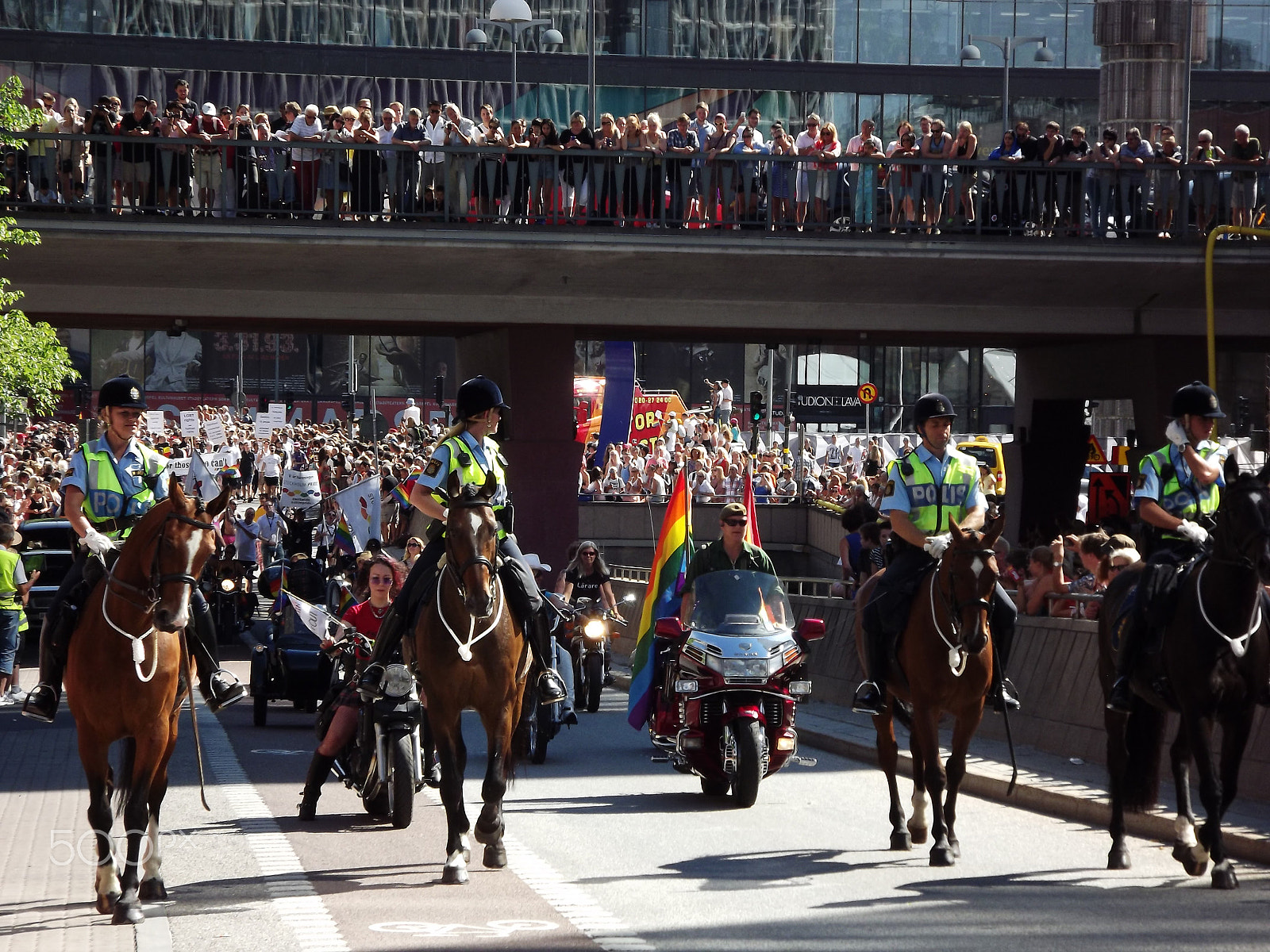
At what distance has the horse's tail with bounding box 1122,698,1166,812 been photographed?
423 inches

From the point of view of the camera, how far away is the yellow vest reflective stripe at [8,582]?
764 inches

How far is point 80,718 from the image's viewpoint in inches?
367

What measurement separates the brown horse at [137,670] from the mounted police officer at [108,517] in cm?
23

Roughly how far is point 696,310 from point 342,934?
22.5m

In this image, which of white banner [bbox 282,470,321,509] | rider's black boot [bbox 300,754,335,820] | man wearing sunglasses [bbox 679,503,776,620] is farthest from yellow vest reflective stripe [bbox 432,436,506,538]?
white banner [bbox 282,470,321,509]

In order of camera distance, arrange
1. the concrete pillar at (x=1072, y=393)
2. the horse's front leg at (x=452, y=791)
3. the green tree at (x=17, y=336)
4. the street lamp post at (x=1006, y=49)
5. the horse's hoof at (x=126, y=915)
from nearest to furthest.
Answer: the horse's hoof at (x=126, y=915) < the horse's front leg at (x=452, y=791) < the green tree at (x=17, y=336) < the concrete pillar at (x=1072, y=393) < the street lamp post at (x=1006, y=49)

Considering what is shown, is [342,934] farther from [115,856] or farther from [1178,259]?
[1178,259]

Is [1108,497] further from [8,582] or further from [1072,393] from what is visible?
[8,582]

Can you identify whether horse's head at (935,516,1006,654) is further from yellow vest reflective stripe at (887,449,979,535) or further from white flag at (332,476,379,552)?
white flag at (332,476,379,552)

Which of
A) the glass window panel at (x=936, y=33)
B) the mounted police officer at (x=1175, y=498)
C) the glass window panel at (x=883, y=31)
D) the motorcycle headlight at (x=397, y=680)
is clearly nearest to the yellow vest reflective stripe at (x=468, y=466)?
the motorcycle headlight at (x=397, y=680)

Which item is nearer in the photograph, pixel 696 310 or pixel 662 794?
pixel 662 794

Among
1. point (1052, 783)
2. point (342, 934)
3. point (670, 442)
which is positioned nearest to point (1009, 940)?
point (342, 934)

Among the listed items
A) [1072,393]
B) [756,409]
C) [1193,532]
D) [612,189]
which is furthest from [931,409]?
[756,409]

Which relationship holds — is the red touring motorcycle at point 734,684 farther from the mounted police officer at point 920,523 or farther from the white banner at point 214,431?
the white banner at point 214,431
